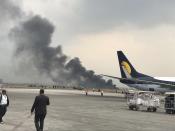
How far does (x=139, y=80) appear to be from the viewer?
73062mm

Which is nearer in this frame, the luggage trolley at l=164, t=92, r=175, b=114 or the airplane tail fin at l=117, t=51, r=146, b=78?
the luggage trolley at l=164, t=92, r=175, b=114

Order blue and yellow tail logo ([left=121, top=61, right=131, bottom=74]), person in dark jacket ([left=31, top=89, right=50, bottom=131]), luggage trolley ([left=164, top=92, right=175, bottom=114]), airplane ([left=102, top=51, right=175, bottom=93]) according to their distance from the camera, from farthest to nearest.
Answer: blue and yellow tail logo ([left=121, top=61, right=131, bottom=74]), airplane ([left=102, top=51, right=175, bottom=93]), luggage trolley ([left=164, top=92, right=175, bottom=114]), person in dark jacket ([left=31, top=89, right=50, bottom=131])

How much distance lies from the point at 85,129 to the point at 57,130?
4.94 ft

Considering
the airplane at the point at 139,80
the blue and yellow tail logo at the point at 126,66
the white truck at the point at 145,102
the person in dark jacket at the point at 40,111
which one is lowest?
the person in dark jacket at the point at 40,111

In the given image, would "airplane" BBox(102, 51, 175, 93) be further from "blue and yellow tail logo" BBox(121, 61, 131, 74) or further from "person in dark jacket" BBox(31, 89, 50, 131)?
"person in dark jacket" BBox(31, 89, 50, 131)

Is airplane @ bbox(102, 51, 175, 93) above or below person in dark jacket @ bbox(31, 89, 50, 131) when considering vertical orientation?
above

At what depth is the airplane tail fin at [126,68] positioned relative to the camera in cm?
8394

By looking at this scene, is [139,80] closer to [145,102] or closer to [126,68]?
[126,68]

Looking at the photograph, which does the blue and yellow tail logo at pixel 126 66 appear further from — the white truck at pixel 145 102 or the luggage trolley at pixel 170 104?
the luggage trolley at pixel 170 104

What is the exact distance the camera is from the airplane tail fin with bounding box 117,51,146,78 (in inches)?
3305

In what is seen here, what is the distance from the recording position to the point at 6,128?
70.1ft

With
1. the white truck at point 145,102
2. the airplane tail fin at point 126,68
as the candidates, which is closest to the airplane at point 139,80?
the airplane tail fin at point 126,68

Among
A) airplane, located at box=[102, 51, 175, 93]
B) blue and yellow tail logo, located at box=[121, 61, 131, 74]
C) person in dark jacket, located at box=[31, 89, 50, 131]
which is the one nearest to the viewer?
person in dark jacket, located at box=[31, 89, 50, 131]

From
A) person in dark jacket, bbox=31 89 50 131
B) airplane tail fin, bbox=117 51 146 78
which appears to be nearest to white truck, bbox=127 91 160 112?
person in dark jacket, bbox=31 89 50 131
